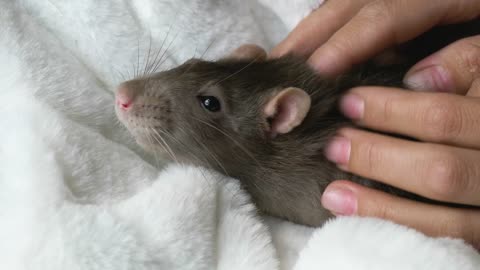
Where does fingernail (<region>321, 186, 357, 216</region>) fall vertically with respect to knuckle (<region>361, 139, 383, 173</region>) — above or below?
below

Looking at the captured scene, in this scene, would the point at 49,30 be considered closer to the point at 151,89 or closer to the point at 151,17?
the point at 151,17

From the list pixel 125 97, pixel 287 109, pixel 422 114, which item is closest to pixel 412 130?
pixel 422 114

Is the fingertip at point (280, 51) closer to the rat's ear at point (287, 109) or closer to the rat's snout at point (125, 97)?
the rat's ear at point (287, 109)

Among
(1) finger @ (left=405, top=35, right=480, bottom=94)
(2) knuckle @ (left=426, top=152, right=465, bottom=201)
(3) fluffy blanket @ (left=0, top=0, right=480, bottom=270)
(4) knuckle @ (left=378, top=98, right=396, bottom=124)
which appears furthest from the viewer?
(1) finger @ (left=405, top=35, right=480, bottom=94)

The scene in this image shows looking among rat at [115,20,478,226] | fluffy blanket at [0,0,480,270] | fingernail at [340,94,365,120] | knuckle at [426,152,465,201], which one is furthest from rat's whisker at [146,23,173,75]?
knuckle at [426,152,465,201]

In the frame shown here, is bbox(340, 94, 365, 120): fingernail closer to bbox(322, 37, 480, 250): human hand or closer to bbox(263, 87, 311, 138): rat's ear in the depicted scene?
bbox(322, 37, 480, 250): human hand
